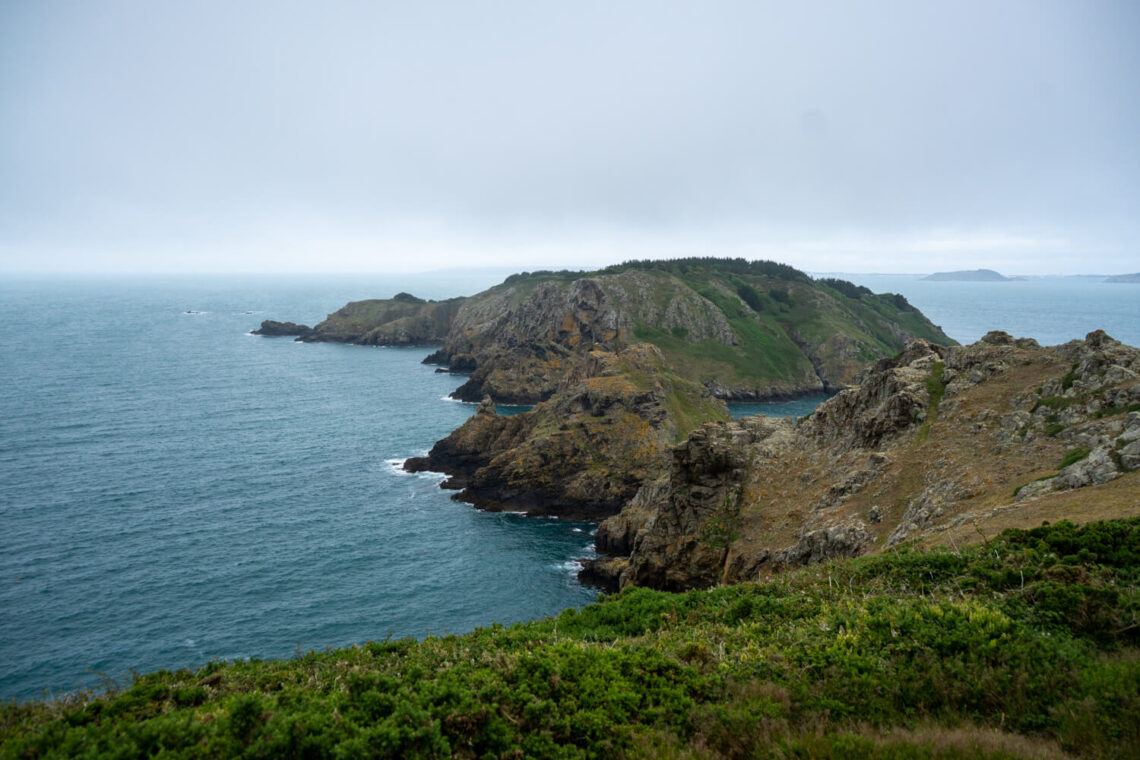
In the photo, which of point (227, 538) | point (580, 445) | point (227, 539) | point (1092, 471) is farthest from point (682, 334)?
point (1092, 471)

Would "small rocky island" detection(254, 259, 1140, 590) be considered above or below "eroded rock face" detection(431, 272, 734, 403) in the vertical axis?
below

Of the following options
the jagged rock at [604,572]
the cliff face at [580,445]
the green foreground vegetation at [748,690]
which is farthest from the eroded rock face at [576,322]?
the green foreground vegetation at [748,690]

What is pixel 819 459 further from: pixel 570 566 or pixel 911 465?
pixel 570 566

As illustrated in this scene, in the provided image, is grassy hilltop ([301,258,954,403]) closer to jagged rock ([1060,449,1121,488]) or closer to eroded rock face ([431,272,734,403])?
eroded rock face ([431,272,734,403])

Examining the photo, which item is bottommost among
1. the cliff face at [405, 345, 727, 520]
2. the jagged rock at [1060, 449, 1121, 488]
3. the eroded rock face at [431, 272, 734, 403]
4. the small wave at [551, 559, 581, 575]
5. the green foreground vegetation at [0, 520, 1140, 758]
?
the small wave at [551, 559, 581, 575]

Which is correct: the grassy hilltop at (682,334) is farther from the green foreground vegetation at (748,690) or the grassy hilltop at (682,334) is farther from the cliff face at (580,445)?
the green foreground vegetation at (748,690)

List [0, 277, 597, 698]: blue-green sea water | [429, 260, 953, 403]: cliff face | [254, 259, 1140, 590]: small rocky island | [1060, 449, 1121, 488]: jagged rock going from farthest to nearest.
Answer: [429, 260, 953, 403]: cliff face, [0, 277, 597, 698]: blue-green sea water, [254, 259, 1140, 590]: small rocky island, [1060, 449, 1121, 488]: jagged rock

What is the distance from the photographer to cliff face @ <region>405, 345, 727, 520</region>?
7031cm

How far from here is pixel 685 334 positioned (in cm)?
15362

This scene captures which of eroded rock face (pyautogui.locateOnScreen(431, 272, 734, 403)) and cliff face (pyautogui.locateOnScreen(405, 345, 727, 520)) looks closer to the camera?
cliff face (pyautogui.locateOnScreen(405, 345, 727, 520))

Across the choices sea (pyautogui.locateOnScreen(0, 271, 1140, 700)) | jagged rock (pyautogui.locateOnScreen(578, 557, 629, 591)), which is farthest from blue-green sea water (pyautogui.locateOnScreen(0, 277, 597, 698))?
jagged rock (pyautogui.locateOnScreen(578, 557, 629, 591))

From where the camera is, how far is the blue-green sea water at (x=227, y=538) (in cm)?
4075

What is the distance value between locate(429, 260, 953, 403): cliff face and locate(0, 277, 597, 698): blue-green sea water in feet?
108

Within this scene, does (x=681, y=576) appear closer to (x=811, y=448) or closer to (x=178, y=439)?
(x=811, y=448)
